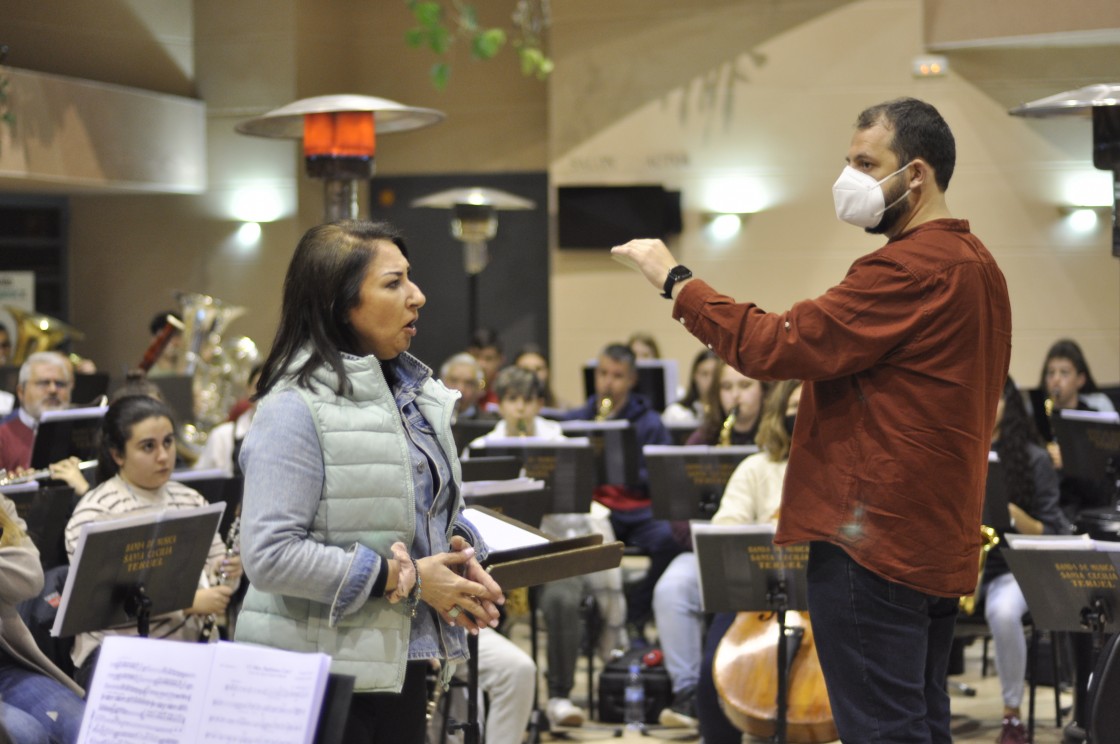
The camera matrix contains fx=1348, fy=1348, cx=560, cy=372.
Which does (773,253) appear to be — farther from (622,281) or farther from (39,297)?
(39,297)

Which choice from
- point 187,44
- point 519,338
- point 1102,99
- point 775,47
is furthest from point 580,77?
point 1102,99

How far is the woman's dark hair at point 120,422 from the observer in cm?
433

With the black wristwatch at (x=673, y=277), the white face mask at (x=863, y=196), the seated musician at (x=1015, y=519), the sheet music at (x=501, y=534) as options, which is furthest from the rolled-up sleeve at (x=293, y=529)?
the seated musician at (x=1015, y=519)

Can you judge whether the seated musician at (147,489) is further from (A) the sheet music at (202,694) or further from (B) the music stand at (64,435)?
(A) the sheet music at (202,694)

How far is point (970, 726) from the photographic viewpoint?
5.32 metres

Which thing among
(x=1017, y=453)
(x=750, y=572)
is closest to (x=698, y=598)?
(x=750, y=572)

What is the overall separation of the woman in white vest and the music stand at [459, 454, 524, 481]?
248cm

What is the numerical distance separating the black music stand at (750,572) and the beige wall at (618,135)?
435 centimetres

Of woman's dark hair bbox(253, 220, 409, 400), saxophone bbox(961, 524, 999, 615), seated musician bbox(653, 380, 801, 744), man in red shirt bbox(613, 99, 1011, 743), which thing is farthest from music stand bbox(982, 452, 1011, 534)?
woman's dark hair bbox(253, 220, 409, 400)

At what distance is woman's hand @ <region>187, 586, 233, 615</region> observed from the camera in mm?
4154

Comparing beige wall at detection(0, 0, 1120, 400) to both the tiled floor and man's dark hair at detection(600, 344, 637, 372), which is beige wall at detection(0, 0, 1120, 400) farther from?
man's dark hair at detection(600, 344, 637, 372)

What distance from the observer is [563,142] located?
1005cm

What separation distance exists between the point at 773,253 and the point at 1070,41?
262 centimetres

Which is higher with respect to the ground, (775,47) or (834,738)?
(775,47)
